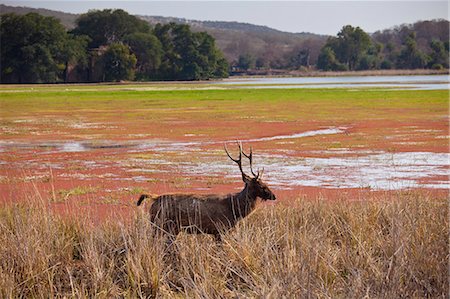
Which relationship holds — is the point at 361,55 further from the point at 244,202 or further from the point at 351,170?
the point at 244,202

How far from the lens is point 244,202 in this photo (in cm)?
883

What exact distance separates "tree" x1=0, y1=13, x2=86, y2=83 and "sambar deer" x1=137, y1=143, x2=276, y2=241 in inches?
3526

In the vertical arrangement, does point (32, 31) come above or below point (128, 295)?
above

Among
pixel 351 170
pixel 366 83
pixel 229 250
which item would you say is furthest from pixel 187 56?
pixel 229 250

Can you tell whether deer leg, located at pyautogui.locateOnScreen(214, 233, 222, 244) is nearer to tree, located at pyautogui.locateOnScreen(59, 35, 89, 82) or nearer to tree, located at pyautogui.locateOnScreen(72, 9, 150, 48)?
tree, located at pyautogui.locateOnScreen(59, 35, 89, 82)

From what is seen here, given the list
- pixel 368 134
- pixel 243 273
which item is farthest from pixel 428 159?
pixel 243 273

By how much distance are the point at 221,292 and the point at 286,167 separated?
469 inches

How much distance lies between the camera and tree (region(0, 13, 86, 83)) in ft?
312

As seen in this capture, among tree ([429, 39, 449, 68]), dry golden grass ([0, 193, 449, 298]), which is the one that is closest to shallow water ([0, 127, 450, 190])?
dry golden grass ([0, 193, 449, 298])

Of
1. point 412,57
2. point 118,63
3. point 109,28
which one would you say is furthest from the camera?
point 412,57

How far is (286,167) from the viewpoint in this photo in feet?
63.1

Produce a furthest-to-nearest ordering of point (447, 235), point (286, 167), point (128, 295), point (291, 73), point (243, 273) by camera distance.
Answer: point (291, 73) → point (286, 167) → point (447, 235) → point (243, 273) → point (128, 295)

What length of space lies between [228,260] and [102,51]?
10564 centimetres

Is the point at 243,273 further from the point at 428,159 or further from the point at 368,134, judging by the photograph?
the point at 368,134
